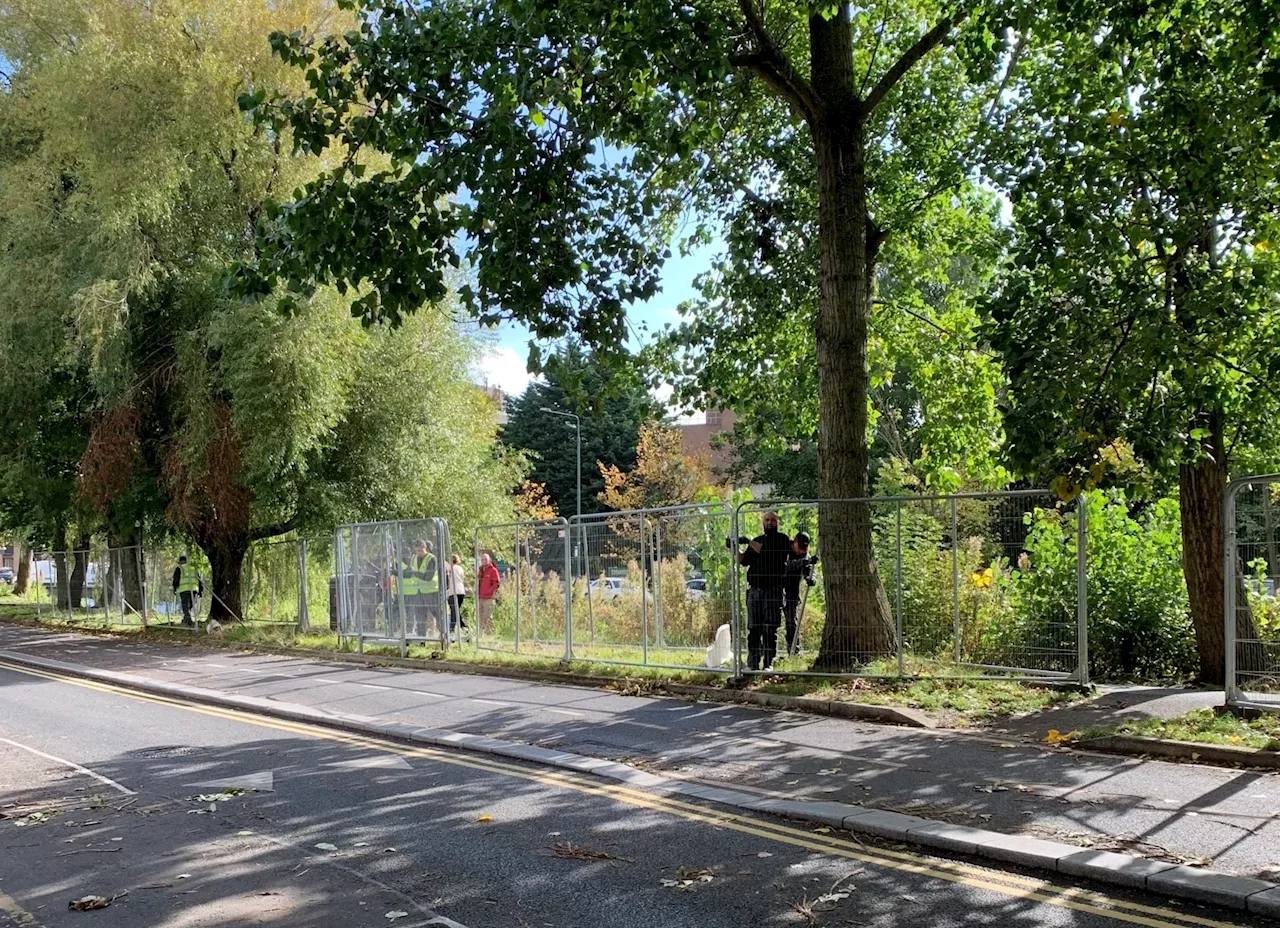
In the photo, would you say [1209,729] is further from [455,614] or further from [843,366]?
[455,614]

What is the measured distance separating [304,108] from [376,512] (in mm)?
15264

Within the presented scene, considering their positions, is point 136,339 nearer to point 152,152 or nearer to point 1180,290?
point 152,152

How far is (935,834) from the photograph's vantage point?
6.33 m

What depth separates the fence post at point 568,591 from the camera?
15453 millimetres

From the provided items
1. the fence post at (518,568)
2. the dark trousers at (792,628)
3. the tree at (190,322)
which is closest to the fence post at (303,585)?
the tree at (190,322)

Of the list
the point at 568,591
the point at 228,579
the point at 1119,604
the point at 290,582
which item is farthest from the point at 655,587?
the point at 228,579

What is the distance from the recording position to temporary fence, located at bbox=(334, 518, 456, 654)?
17.8m

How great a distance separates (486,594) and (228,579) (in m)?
10.7

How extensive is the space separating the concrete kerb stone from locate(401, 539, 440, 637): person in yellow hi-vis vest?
6701 mm

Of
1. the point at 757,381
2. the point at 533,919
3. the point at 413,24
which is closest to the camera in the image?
the point at 533,919

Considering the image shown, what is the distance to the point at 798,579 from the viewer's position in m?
13.4

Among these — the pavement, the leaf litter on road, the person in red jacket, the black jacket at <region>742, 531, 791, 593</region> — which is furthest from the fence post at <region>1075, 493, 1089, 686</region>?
the person in red jacket

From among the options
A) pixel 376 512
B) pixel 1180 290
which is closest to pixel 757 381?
pixel 1180 290

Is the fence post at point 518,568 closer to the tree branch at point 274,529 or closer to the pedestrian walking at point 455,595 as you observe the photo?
the pedestrian walking at point 455,595
